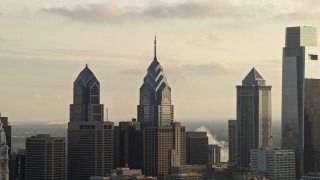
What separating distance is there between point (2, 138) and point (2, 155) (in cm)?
340

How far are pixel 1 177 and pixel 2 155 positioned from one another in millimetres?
2178

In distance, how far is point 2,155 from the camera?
101312 mm

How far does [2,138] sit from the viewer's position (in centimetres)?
10431

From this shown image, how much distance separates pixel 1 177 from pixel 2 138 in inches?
185

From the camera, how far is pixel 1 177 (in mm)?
101438
